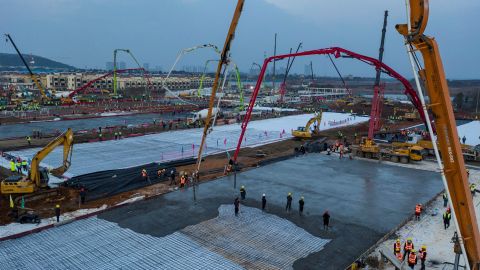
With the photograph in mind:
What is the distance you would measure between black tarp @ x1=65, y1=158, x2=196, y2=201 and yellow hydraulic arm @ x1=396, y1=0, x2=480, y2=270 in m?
17.1

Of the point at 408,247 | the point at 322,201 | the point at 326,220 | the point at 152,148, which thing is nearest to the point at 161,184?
the point at 322,201

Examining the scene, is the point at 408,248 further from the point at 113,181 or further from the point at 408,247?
the point at 113,181

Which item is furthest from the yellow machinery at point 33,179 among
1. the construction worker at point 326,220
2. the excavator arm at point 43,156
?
the construction worker at point 326,220

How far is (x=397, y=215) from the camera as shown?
58.8 ft

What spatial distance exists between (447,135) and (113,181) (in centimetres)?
1845

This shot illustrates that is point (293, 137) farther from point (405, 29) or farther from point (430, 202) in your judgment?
point (405, 29)

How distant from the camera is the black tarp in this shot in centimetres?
2120

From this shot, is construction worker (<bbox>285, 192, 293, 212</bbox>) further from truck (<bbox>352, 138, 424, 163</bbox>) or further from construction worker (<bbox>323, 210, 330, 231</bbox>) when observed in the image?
truck (<bbox>352, 138, 424, 163</bbox>)

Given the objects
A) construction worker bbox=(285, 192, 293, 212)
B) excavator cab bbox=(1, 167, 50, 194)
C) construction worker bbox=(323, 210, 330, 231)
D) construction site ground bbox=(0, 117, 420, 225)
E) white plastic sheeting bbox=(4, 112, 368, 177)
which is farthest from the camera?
white plastic sheeting bbox=(4, 112, 368, 177)

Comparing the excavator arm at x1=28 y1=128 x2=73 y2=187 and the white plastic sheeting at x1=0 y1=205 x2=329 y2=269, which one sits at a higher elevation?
the excavator arm at x1=28 y1=128 x2=73 y2=187

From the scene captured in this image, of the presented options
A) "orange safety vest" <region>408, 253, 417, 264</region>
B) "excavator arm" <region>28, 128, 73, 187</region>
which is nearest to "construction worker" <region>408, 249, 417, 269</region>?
"orange safety vest" <region>408, 253, 417, 264</region>

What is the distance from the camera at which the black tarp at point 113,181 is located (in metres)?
21.2

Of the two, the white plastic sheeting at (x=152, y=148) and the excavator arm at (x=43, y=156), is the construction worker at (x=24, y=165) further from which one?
the excavator arm at (x=43, y=156)

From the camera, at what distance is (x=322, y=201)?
19859 millimetres
